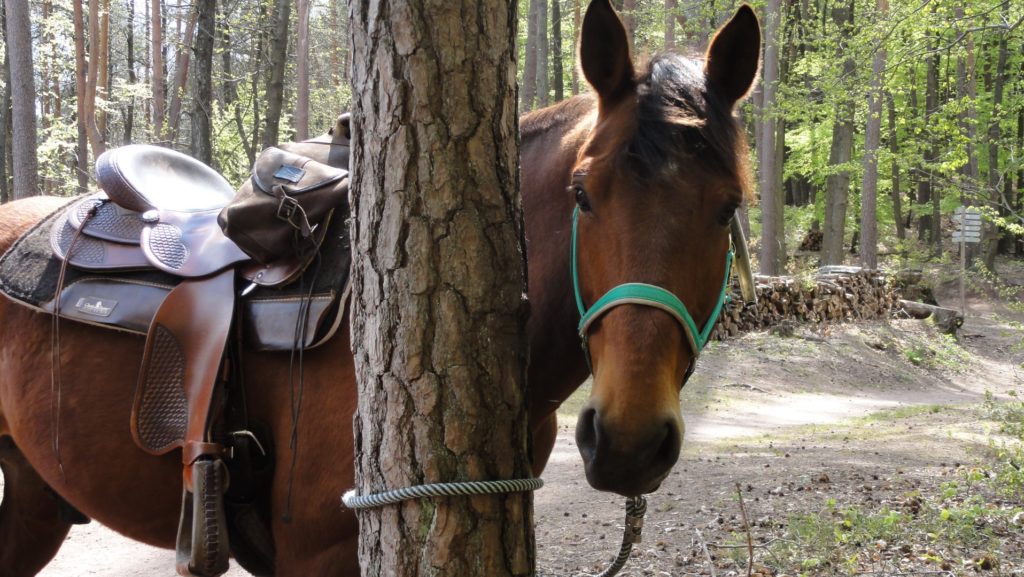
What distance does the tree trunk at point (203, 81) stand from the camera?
1179cm

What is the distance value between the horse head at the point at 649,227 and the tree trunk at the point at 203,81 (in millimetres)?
11234

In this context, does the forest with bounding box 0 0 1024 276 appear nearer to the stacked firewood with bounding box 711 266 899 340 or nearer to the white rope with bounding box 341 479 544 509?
the stacked firewood with bounding box 711 266 899 340

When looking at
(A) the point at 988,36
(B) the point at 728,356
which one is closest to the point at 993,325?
(B) the point at 728,356

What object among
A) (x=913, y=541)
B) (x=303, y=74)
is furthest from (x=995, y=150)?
(x=913, y=541)

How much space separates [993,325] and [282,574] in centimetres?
1999

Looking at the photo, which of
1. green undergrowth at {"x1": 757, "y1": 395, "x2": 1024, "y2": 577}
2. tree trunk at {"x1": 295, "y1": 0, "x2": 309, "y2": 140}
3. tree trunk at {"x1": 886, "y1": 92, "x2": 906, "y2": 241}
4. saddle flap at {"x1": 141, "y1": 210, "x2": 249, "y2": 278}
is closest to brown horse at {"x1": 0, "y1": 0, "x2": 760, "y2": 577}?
saddle flap at {"x1": 141, "y1": 210, "x2": 249, "y2": 278}

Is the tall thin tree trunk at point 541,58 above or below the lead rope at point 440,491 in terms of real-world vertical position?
above

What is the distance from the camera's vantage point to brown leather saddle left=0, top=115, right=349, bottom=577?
2246 millimetres

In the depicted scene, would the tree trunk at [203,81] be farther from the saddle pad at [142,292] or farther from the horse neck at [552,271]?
the horse neck at [552,271]

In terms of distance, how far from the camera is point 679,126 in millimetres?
1831

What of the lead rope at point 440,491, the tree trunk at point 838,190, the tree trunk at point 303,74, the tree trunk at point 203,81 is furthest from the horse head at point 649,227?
the tree trunk at point 838,190

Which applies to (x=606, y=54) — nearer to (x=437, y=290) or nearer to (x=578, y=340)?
(x=578, y=340)

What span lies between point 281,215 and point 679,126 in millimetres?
1184

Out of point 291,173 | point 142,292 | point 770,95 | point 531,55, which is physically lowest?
point 142,292
